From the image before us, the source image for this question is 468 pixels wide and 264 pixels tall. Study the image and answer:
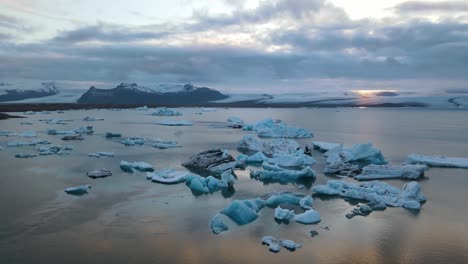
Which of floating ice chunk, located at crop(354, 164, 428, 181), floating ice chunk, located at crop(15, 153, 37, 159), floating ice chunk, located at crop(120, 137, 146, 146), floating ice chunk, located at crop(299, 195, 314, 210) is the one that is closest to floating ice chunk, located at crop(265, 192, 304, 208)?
floating ice chunk, located at crop(299, 195, 314, 210)

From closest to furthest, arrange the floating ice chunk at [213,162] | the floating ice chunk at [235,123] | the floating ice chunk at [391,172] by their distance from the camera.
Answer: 1. the floating ice chunk at [391,172]
2. the floating ice chunk at [213,162]
3. the floating ice chunk at [235,123]

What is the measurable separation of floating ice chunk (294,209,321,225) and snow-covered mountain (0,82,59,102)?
232 ft

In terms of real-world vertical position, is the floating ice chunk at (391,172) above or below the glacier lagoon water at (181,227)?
→ above

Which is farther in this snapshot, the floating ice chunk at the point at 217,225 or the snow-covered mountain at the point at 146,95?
the snow-covered mountain at the point at 146,95

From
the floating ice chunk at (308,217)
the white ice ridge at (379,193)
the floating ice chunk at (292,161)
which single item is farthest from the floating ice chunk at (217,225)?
the floating ice chunk at (292,161)

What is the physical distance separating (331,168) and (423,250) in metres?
4.94

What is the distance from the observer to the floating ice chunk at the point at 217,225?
6.26 meters

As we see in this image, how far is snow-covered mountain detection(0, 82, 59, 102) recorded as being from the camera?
69775 millimetres

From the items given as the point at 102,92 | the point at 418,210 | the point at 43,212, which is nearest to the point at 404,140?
the point at 418,210

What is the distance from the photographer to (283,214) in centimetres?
679

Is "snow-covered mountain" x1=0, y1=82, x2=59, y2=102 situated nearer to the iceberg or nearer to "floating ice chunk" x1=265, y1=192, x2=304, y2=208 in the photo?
"floating ice chunk" x1=265, y1=192, x2=304, y2=208

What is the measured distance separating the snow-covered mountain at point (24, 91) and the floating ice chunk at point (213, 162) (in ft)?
216

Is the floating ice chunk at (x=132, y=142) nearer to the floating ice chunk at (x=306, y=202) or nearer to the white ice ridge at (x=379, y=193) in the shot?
the white ice ridge at (x=379, y=193)

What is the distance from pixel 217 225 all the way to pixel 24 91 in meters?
75.9
